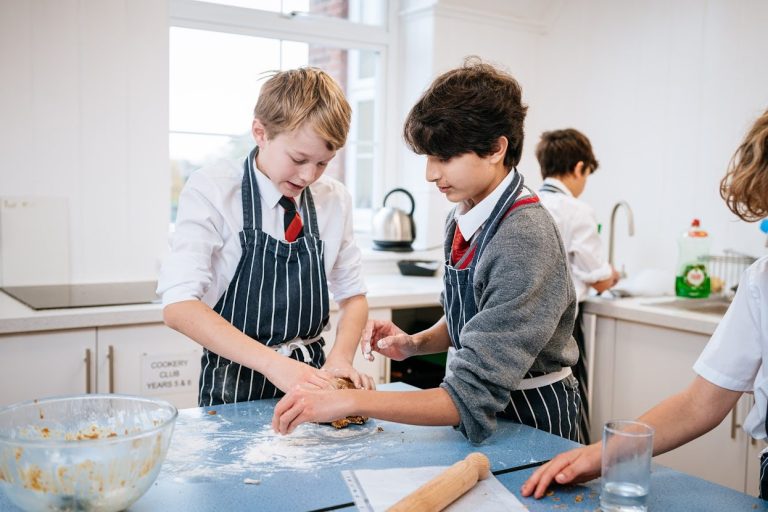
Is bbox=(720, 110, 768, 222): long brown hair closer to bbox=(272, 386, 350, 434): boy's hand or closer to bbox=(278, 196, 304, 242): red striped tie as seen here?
bbox=(272, 386, 350, 434): boy's hand

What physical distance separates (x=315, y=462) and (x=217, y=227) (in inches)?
22.3

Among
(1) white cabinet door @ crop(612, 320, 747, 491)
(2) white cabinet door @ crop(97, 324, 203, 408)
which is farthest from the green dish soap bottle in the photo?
(2) white cabinet door @ crop(97, 324, 203, 408)

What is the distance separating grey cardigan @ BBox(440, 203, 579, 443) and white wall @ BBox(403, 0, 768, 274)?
194 cm

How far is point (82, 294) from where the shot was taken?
245cm

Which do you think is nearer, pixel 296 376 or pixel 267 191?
pixel 296 376

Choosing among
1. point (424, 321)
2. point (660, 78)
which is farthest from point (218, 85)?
point (660, 78)

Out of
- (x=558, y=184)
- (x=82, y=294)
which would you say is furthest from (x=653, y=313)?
(x=82, y=294)

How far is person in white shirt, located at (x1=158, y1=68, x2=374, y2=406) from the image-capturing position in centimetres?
Answer: 141

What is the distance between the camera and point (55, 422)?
1.10m

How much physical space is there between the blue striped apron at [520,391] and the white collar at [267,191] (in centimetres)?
40

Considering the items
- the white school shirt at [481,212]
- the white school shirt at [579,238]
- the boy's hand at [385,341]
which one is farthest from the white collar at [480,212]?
the white school shirt at [579,238]

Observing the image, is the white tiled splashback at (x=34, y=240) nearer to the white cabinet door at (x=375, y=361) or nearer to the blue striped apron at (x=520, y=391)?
the white cabinet door at (x=375, y=361)

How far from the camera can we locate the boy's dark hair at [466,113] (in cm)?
129

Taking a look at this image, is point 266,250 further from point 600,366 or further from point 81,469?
point 600,366
